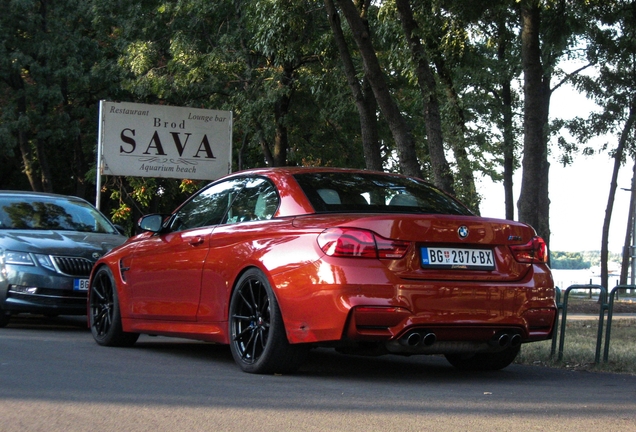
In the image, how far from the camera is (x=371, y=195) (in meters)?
7.62

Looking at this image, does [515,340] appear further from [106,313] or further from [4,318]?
[4,318]

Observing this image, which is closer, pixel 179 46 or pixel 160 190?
pixel 179 46

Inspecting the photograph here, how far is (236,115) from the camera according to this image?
28031mm

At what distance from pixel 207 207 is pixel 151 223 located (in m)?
0.66

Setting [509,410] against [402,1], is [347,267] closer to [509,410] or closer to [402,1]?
[509,410]

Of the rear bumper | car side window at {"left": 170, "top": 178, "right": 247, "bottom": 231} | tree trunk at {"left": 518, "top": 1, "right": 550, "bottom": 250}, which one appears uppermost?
tree trunk at {"left": 518, "top": 1, "right": 550, "bottom": 250}

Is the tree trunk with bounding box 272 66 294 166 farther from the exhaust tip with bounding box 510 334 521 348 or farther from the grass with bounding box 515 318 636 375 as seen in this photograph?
the exhaust tip with bounding box 510 334 521 348

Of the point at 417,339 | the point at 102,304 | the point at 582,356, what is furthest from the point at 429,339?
the point at 102,304

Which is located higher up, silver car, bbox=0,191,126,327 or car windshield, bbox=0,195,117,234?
car windshield, bbox=0,195,117,234

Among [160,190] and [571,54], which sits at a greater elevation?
[571,54]

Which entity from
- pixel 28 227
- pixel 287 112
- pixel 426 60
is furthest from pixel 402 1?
pixel 287 112

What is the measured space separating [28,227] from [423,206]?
6776mm

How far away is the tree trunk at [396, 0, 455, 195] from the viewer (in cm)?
1503

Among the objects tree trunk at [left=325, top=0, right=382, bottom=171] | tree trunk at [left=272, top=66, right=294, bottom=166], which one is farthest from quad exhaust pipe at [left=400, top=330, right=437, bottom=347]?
tree trunk at [left=272, top=66, right=294, bottom=166]
